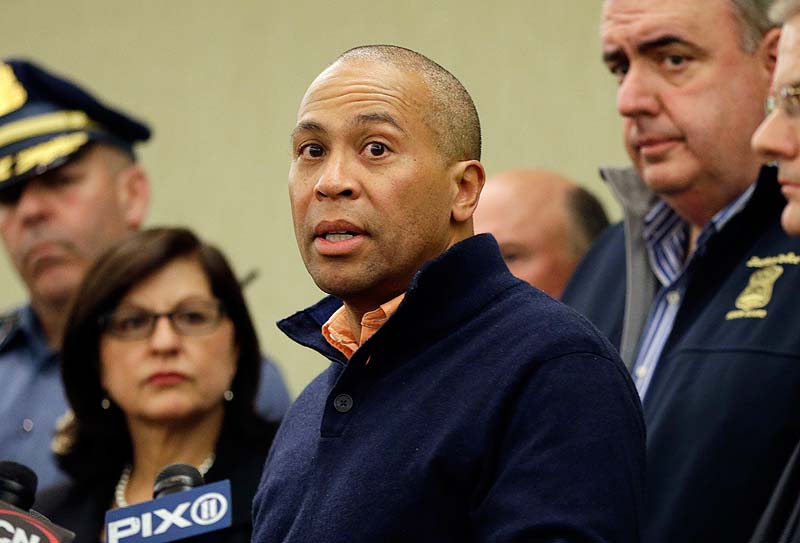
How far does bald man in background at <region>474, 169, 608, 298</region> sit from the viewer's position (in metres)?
3.66

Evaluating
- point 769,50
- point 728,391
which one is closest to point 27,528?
point 728,391

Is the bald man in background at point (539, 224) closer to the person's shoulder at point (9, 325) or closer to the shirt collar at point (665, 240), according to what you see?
the shirt collar at point (665, 240)

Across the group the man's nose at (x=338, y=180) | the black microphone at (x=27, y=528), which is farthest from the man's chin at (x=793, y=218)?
the black microphone at (x=27, y=528)

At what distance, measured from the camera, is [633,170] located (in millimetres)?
3369

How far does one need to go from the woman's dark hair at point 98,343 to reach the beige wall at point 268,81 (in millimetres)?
1588

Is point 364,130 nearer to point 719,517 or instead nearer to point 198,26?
point 719,517

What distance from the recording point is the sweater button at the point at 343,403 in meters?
2.00

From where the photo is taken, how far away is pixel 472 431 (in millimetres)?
1841

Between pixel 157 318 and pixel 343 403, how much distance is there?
1.42 metres

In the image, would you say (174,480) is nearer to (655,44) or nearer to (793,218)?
(793,218)

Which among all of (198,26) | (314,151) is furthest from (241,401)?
(198,26)

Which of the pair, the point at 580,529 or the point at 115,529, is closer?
the point at 580,529

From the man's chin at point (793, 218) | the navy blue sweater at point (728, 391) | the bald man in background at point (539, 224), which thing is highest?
the bald man in background at point (539, 224)

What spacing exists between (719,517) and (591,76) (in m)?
2.48
